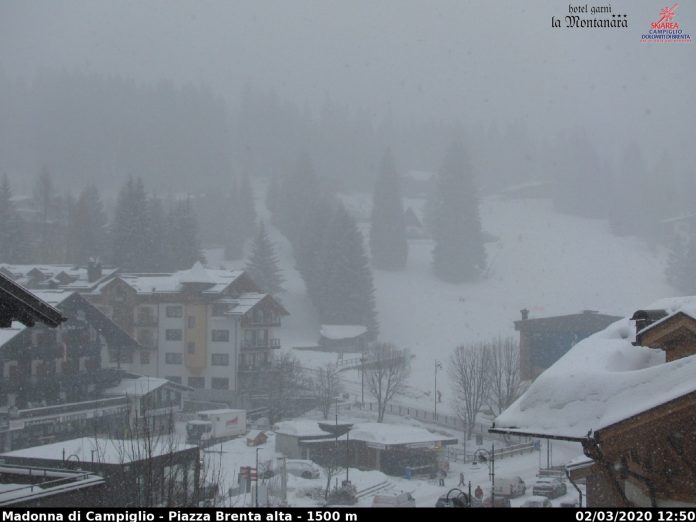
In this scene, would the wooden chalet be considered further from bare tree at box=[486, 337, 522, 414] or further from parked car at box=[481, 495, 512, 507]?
bare tree at box=[486, 337, 522, 414]

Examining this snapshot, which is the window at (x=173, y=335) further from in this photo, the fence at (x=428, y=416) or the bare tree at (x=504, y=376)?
the bare tree at (x=504, y=376)

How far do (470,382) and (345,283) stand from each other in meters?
21.3

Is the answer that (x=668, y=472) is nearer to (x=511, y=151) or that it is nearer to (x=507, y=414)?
(x=507, y=414)

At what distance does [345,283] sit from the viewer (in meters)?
59.0

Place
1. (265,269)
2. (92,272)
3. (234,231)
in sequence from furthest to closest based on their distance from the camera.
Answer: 1. (234,231)
2. (265,269)
3. (92,272)

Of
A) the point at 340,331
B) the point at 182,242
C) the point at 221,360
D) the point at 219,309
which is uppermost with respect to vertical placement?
the point at 182,242

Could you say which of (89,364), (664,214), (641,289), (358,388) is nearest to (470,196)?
(641,289)

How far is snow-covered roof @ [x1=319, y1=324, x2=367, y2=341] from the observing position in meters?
53.5

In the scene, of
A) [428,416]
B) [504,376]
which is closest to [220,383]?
[428,416]

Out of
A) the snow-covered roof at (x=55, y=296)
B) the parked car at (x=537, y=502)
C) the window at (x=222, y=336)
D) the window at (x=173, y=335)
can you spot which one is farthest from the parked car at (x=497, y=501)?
the window at (x=173, y=335)

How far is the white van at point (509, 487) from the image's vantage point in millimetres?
23688

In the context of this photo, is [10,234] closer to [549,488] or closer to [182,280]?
[182,280]

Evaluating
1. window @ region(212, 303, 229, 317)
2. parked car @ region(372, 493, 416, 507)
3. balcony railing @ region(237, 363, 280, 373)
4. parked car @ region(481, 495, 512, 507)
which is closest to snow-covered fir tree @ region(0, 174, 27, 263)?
window @ region(212, 303, 229, 317)

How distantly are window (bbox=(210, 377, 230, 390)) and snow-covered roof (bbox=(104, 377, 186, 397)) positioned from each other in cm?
449
